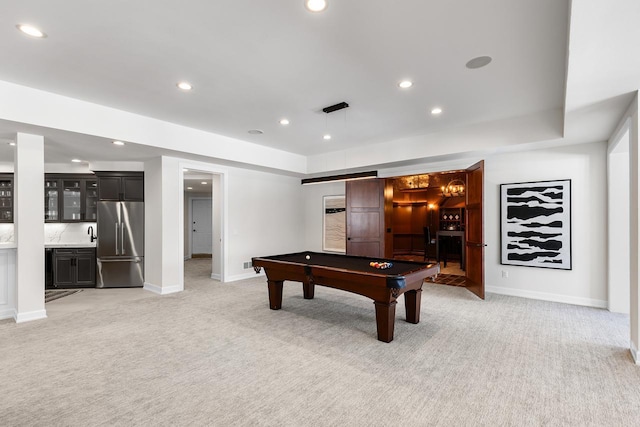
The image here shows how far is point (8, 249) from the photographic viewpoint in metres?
4.01

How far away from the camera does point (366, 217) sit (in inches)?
266

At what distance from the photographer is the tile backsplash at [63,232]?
254 inches

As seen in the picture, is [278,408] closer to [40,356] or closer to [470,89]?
[40,356]

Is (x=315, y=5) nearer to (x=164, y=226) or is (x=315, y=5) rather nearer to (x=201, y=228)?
(x=164, y=226)

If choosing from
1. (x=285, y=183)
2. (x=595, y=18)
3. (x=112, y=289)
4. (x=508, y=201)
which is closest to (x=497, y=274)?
(x=508, y=201)

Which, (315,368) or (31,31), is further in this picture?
(315,368)

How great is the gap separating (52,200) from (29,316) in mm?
3325

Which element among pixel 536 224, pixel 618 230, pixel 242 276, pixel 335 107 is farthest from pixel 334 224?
pixel 618 230

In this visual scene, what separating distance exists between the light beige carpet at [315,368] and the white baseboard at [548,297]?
0.26 meters

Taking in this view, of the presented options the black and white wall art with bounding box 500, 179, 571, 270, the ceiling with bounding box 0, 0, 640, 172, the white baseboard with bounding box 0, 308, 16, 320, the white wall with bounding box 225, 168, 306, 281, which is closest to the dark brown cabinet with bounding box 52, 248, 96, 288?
the white baseboard with bounding box 0, 308, 16, 320

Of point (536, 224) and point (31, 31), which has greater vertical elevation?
point (31, 31)

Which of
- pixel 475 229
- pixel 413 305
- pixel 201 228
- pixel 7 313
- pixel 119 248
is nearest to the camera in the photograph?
pixel 413 305

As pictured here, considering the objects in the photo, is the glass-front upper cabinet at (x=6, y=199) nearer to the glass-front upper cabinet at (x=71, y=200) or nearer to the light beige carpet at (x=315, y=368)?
the glass-front upper cabinet at (x=71, y=200)

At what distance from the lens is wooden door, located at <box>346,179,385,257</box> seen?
6680 millimetres
